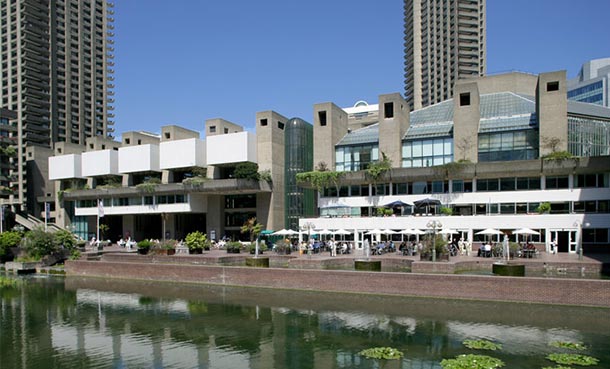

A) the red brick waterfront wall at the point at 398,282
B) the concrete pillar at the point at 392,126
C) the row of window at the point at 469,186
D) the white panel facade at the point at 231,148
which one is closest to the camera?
the red brick waterfront wall at the point at 398,282

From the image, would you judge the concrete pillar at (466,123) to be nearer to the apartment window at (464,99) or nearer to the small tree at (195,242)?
the apartment window at (464,99)

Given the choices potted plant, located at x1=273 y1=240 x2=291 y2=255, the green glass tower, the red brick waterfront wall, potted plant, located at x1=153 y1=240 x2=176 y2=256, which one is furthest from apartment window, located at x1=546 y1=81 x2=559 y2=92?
potted plant, located at x1=153 y1=240 x2=176 y2=256

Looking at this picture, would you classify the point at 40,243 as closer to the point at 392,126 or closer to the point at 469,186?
the point at 392,126

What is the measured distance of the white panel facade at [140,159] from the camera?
63.7 meters

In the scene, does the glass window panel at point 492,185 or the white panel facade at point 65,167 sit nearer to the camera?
the glass window panel at point 492,185

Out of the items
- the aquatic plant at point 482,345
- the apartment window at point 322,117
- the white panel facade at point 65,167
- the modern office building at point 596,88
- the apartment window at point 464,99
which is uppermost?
the modern office building at point 596,88

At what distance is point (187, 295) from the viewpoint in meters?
29.0

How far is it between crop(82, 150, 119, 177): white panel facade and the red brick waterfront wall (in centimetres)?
3676

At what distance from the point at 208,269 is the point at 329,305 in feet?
35.3

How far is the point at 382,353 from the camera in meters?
16.1

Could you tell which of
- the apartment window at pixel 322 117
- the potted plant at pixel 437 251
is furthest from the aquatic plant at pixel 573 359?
the apartment window at pixel 322 117

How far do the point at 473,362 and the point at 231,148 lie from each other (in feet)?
153

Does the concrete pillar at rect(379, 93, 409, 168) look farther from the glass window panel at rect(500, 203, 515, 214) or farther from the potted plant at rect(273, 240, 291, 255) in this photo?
the potted plant at rect(273, 240, 291, 255)

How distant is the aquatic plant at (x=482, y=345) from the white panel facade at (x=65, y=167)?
224ft
